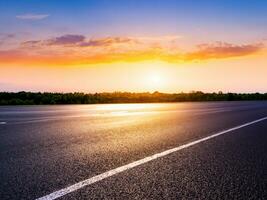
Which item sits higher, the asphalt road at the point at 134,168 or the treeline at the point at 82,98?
the treeline at the point at 82,98

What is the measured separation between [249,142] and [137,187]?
5.55 meters

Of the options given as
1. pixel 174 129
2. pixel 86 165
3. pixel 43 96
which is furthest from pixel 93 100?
pixel 86 165

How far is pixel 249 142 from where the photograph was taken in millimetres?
10742

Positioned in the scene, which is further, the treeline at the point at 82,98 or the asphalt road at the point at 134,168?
the treeline at the point at 82,98

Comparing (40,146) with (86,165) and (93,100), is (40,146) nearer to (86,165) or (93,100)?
(86,165)

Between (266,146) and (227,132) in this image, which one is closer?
(266,146)

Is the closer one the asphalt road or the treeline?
the asphalt road

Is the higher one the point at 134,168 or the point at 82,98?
the point at 82,98

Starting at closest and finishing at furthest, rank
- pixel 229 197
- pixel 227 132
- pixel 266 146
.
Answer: pixel 229 197, pixel 266 146, pixel 227 132

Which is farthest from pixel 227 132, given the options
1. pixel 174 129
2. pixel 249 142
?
pixel 249 142

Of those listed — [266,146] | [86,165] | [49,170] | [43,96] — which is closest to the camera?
[49,170]

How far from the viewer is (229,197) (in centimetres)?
533

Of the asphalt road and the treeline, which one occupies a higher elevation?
the treeline

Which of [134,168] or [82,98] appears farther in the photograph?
[82,98]
